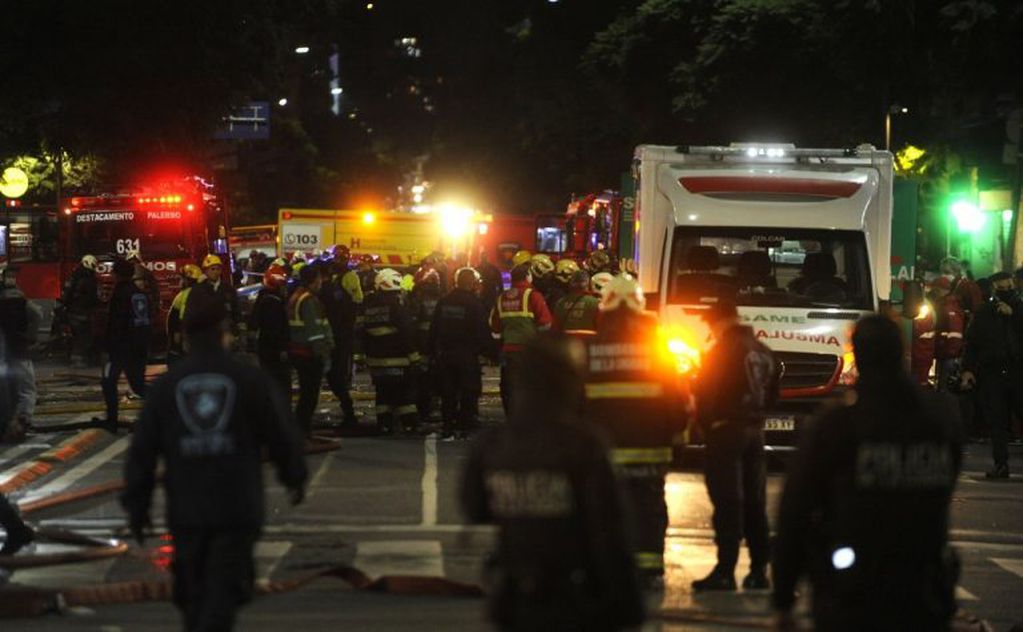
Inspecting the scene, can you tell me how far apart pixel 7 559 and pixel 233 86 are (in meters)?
17.5

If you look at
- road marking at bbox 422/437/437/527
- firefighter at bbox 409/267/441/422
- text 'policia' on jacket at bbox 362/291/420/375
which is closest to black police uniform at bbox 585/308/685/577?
road marking at bbox 422/437/437/527

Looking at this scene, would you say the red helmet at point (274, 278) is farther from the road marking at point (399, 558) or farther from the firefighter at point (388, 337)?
the road marking at point (399, 558)

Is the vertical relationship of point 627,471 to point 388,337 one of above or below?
below

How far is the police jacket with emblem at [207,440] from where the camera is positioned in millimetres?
6977

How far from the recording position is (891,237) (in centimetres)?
1736

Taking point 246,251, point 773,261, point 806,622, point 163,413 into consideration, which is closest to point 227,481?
point 163,413

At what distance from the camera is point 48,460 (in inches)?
650

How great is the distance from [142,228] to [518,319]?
54.6 feet

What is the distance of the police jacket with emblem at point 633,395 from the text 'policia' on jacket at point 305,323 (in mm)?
8025

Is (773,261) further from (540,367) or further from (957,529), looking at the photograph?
(540,367)

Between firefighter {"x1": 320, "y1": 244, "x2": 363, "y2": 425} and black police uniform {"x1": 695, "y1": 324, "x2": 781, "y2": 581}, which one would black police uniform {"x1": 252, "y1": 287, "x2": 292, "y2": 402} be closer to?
firefighter {"x1": 320, "y1": 244, "x2": 363, "y2": 425}

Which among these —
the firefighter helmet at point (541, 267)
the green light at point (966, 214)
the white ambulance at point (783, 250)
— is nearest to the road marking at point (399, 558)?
the white ambulance at point (783, 250)

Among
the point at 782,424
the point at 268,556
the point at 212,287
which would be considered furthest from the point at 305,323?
the point at 268,556

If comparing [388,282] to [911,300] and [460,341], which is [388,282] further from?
[911,300]
